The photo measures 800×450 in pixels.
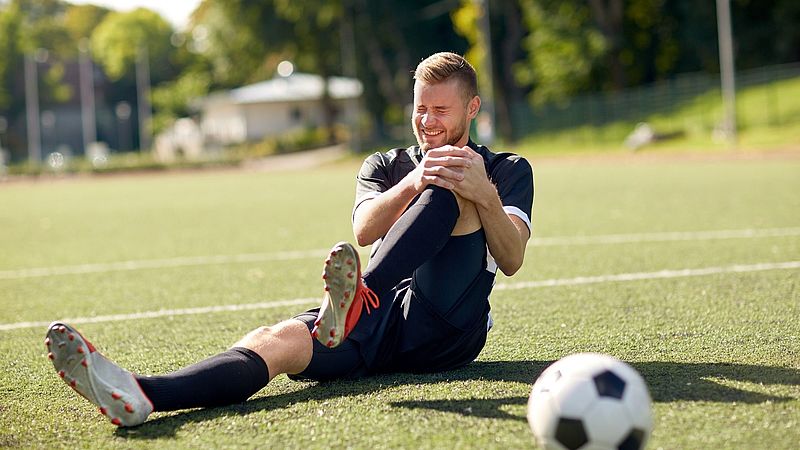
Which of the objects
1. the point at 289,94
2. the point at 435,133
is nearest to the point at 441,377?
the point at 435,133

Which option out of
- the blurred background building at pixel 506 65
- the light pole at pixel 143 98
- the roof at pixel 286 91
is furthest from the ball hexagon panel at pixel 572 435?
the light pole at pixel 143 98

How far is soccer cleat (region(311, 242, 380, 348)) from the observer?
3.57m

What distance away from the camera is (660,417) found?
345 cm

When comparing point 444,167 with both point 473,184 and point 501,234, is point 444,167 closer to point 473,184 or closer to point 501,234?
point 473,184

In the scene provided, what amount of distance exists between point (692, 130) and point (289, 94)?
3984cm

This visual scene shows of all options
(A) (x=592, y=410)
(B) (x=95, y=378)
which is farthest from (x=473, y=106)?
(B) (x=95, y=378)

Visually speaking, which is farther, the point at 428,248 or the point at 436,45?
the point at 436,45

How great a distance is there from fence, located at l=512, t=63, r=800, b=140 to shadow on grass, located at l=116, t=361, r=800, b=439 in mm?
30266

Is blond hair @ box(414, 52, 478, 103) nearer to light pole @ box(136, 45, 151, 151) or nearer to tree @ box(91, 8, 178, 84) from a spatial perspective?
light pole @ box(136, 45, 151, 151)

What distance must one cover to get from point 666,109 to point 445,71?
3642cm

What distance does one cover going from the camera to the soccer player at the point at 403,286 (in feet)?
11.8

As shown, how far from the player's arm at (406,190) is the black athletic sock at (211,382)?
0.72 m

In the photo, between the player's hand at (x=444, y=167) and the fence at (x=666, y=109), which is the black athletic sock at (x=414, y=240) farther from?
the fence at (x=666, y=109)

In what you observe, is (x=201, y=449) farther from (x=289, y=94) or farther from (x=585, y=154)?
(x=289, y=94)
